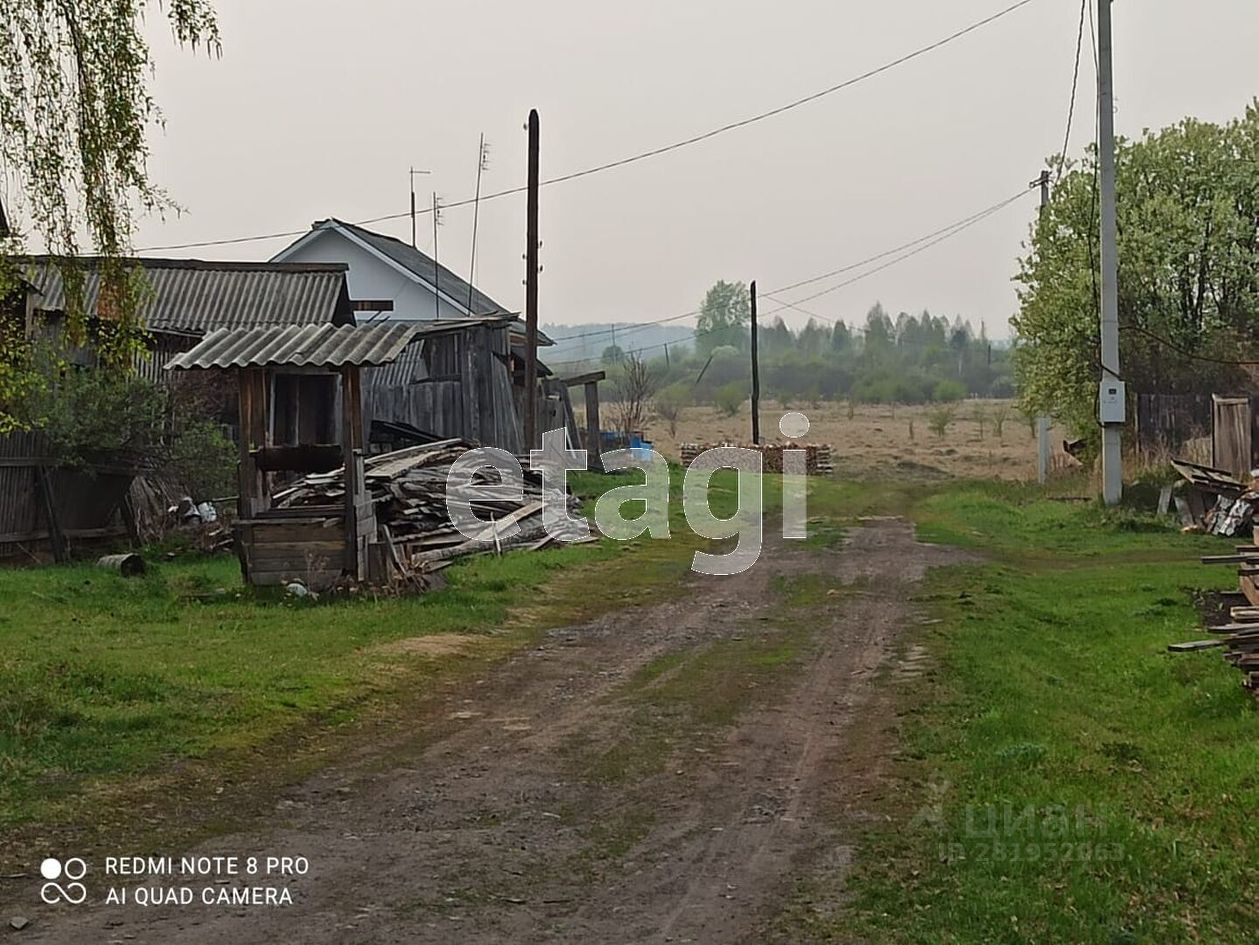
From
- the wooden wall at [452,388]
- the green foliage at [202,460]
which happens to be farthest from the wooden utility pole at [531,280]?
the green foliage at [202,460]

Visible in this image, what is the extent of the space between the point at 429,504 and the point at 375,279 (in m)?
23.2

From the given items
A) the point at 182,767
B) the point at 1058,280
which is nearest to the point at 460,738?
the point at 182,767

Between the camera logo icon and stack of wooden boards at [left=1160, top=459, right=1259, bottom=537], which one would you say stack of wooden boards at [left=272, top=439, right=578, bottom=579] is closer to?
the camera logo icon

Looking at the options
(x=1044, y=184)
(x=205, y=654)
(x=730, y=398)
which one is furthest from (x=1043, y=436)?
(x=730, y=398)

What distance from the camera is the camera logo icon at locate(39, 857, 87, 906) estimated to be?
6.07 m

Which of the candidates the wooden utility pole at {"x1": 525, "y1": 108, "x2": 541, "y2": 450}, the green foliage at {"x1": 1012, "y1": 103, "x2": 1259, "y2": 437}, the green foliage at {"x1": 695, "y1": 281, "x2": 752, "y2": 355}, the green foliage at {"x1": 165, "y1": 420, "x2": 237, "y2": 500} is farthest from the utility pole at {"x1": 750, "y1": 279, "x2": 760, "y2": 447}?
the green foliage at {"x1": 695, "y1": 281, "x2": 752, "y2": 355}

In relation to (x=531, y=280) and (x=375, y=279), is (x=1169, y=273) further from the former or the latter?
(x=375, y=279)

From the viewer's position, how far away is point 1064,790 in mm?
7883

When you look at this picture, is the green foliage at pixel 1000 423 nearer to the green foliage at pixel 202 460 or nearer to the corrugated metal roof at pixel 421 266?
the corrugated metal roof at pixel 421 266

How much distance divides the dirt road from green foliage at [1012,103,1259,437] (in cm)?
2077

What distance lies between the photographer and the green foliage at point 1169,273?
1247 inches

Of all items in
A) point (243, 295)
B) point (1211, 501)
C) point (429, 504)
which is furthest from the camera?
point (243, 295)

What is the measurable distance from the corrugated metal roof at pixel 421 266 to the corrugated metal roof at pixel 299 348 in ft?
79.5

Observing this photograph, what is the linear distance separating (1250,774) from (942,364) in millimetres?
105613
